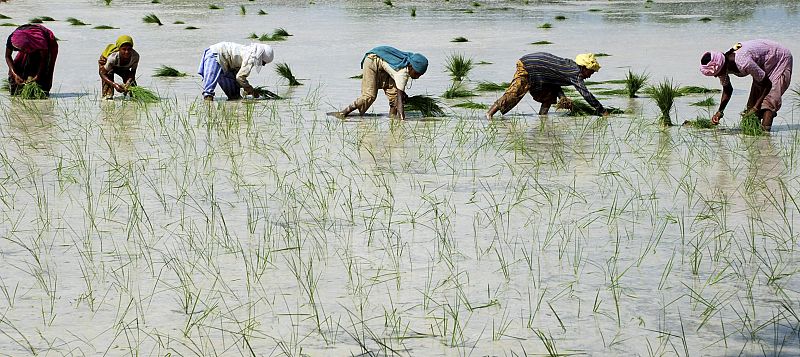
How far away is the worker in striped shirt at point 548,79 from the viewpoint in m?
10.6

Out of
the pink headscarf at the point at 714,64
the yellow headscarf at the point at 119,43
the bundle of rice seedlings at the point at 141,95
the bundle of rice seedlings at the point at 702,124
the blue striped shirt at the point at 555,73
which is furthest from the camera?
the yellow headscarf at the point at 119,43

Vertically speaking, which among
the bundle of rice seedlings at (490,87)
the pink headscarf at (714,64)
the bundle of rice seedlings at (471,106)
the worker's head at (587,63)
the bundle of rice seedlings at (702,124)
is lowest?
the bundle of rice seedlings at (490,87)

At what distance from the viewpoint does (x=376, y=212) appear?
671 cm

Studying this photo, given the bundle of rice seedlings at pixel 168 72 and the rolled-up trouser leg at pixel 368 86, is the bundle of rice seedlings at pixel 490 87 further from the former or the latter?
the bundle of rice seedlings at pixel 168 72

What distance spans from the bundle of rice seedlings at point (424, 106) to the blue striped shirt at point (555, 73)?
88 cm

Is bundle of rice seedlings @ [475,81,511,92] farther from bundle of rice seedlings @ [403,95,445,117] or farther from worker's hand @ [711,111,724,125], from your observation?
worker's hand @ [711,111,724,125]

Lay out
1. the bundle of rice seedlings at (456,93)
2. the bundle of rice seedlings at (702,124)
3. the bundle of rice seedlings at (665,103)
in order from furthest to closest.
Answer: the bundle of rice seedlings at (456,93), the bundle of rice seedlings at (665,103), the bundle of rice seedlings at (702,124)

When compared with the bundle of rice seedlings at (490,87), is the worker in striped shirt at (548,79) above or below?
above

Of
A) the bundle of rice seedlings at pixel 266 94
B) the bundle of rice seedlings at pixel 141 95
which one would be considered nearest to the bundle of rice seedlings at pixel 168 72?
the bundle of rice seedlings at pixel 266 94

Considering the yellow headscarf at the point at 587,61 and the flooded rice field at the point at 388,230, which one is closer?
the flooded rice field at the point at 388,230

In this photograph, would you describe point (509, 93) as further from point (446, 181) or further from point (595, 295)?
point (595, 295)

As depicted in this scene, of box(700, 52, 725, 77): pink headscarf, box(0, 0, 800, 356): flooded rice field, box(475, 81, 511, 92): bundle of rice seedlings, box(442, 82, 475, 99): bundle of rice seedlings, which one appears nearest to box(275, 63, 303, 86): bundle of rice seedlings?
box(0, 0, 800, 356): flooded rice field

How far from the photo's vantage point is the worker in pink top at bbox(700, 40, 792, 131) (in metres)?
9.53

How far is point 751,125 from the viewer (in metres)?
9.70
